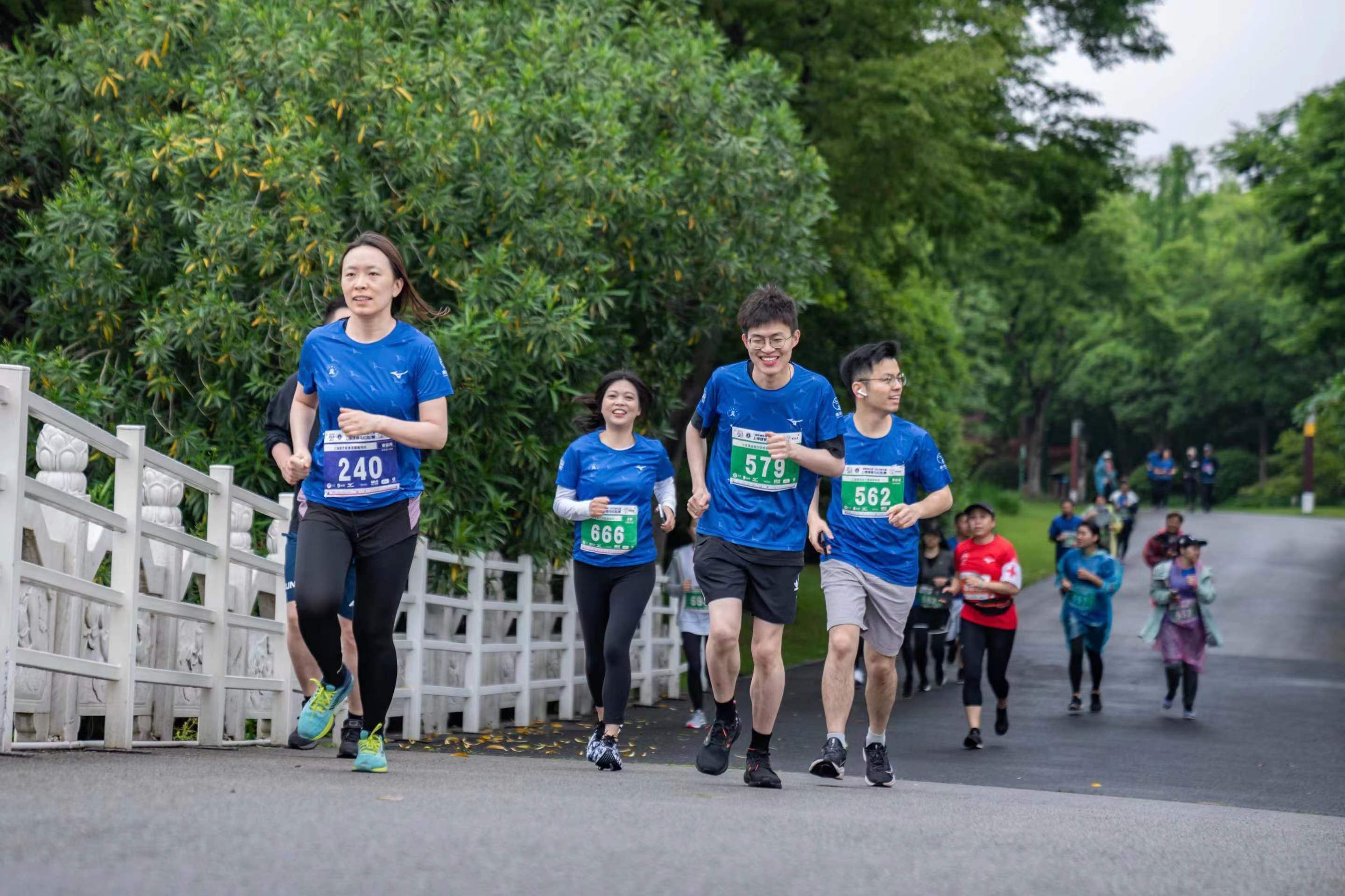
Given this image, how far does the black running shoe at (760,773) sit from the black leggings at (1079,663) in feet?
26.4

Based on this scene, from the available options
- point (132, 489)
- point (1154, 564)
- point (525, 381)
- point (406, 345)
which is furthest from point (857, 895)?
point (1154, 564)

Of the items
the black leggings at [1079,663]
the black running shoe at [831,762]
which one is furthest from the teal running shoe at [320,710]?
the black leggings at [1079,663]

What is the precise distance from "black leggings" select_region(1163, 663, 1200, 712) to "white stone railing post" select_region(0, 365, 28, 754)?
430 inches

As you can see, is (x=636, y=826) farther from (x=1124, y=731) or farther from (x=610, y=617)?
(x=1124, y=731)

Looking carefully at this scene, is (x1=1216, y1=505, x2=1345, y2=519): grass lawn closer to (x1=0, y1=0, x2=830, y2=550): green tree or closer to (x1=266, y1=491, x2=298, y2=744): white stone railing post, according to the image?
(x1=0, y1=0, x2=830, y2=550): green tree

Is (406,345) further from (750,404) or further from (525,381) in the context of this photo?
(525,381)

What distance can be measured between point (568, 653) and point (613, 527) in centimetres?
546

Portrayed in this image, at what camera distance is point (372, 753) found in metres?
6.67

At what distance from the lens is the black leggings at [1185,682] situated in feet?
48.9

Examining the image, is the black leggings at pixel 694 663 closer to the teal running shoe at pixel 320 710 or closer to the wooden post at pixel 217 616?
the wooden post at pixel 217 616

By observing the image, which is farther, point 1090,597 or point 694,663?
point 1090,597

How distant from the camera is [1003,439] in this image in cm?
8231

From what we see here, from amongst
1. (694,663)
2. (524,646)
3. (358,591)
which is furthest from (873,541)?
(524,646)

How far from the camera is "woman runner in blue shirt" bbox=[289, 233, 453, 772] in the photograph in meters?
6.41
